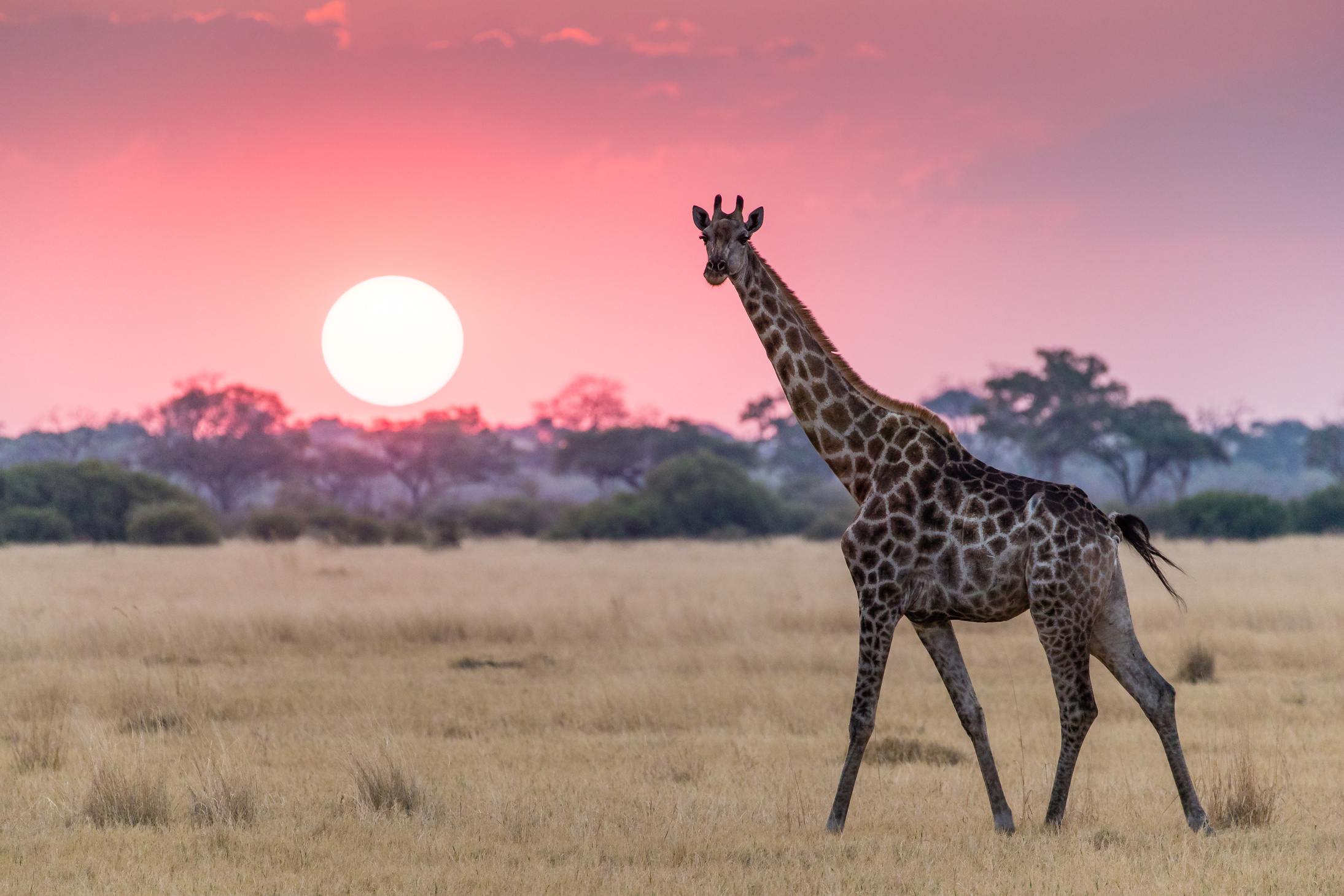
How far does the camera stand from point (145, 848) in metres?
7.47

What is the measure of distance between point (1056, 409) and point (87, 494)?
42589mm

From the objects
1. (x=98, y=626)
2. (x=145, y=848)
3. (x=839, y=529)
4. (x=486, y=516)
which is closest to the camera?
(x=145, y=848)

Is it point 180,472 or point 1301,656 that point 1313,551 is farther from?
point 180,472

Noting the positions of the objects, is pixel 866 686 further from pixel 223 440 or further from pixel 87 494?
pixel 223 440

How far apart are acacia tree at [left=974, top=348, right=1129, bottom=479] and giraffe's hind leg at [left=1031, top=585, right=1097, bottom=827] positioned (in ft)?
187

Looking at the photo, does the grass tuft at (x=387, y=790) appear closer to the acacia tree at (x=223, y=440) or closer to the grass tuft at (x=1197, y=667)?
the grass tuft at (x=1197, y=667)

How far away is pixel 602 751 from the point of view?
10.4 metres

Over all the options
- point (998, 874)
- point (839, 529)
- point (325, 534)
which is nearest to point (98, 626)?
point (998, 874)

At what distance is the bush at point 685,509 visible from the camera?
49.4 m

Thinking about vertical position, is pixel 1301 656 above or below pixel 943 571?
below

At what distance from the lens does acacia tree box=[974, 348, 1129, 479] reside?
62.6 m

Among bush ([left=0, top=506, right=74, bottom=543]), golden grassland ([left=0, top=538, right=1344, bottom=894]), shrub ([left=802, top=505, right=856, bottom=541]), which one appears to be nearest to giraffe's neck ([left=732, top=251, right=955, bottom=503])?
golden grassland ([left=0, top=538, right=1344, bottom=894])

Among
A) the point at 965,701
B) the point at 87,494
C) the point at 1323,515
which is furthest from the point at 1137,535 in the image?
the point at 87,494

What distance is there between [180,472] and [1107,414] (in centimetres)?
4707
